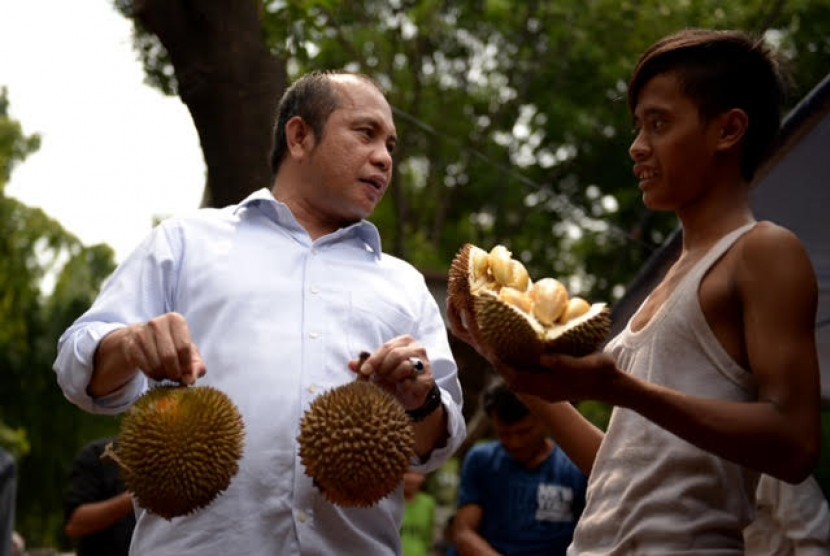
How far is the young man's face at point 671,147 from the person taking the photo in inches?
104

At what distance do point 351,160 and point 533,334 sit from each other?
103 centimetres

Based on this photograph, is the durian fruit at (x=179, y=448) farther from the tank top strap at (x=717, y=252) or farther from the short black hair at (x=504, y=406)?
the short black hair at (x=504, y=406)

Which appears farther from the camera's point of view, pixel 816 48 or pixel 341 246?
pixel 816 48

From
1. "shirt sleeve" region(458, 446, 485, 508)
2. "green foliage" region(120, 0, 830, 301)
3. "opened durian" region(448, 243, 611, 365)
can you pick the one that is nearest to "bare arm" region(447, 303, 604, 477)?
"opened durian" region(448, 243, 611, 365)

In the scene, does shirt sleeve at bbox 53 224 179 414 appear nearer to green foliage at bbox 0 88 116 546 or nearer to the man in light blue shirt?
the man in light blue shirt

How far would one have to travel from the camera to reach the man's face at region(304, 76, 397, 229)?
322 cm

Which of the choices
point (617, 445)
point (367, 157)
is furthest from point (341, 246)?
point (617, 445)

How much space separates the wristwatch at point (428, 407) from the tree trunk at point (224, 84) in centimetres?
211

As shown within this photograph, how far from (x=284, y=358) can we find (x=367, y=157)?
0.61 m

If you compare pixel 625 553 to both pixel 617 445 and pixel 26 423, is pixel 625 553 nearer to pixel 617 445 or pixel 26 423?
pixel 617 445

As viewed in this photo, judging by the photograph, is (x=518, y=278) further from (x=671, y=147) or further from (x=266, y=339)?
(x=266, y=339)

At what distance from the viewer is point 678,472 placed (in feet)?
8.16

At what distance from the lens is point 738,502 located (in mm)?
2496

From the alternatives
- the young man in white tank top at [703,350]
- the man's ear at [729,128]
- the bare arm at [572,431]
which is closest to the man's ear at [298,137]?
the young man in white tank top at [703,350]
